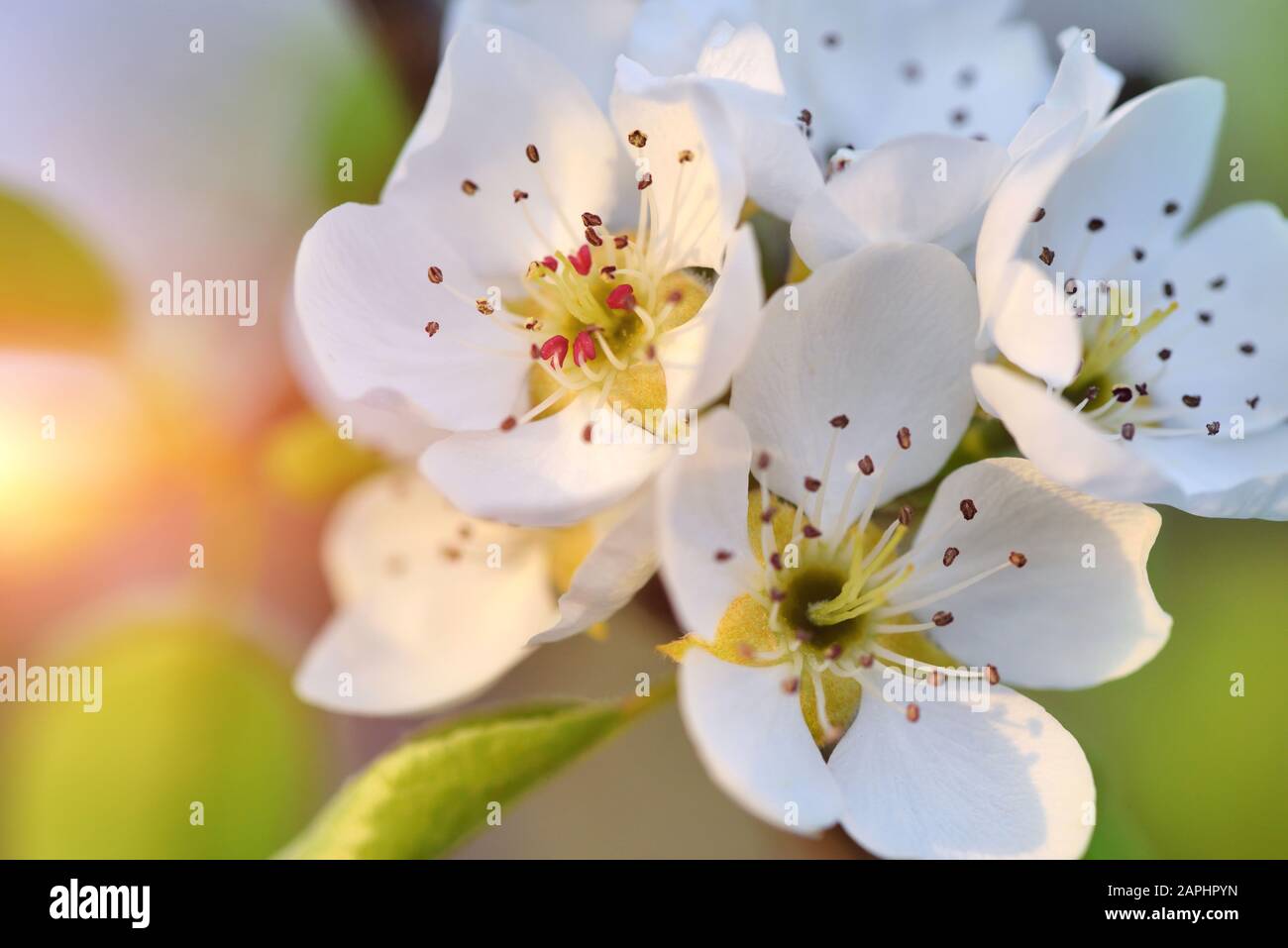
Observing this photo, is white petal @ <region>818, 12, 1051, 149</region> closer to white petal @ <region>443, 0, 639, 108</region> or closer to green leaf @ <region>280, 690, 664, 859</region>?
white petal @ <region>443, 0, 639, 108</region>

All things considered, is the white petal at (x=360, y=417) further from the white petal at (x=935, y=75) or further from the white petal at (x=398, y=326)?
the white petal at (x=935, y=75)

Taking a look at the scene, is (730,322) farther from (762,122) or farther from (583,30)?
(583,30)

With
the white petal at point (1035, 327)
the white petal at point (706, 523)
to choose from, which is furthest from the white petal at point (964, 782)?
the white petal at point (1035, 327)

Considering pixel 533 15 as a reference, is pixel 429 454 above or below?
below

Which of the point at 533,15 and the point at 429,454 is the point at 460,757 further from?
the point at 533,15

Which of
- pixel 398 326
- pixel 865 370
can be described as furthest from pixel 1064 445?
pixel 398 326

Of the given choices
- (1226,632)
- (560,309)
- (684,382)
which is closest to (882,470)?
(684,382)

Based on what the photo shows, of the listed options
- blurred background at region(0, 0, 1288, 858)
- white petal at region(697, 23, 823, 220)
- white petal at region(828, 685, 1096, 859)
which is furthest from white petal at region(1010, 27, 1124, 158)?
blurred background at region(0, 0, 1288, 858)
